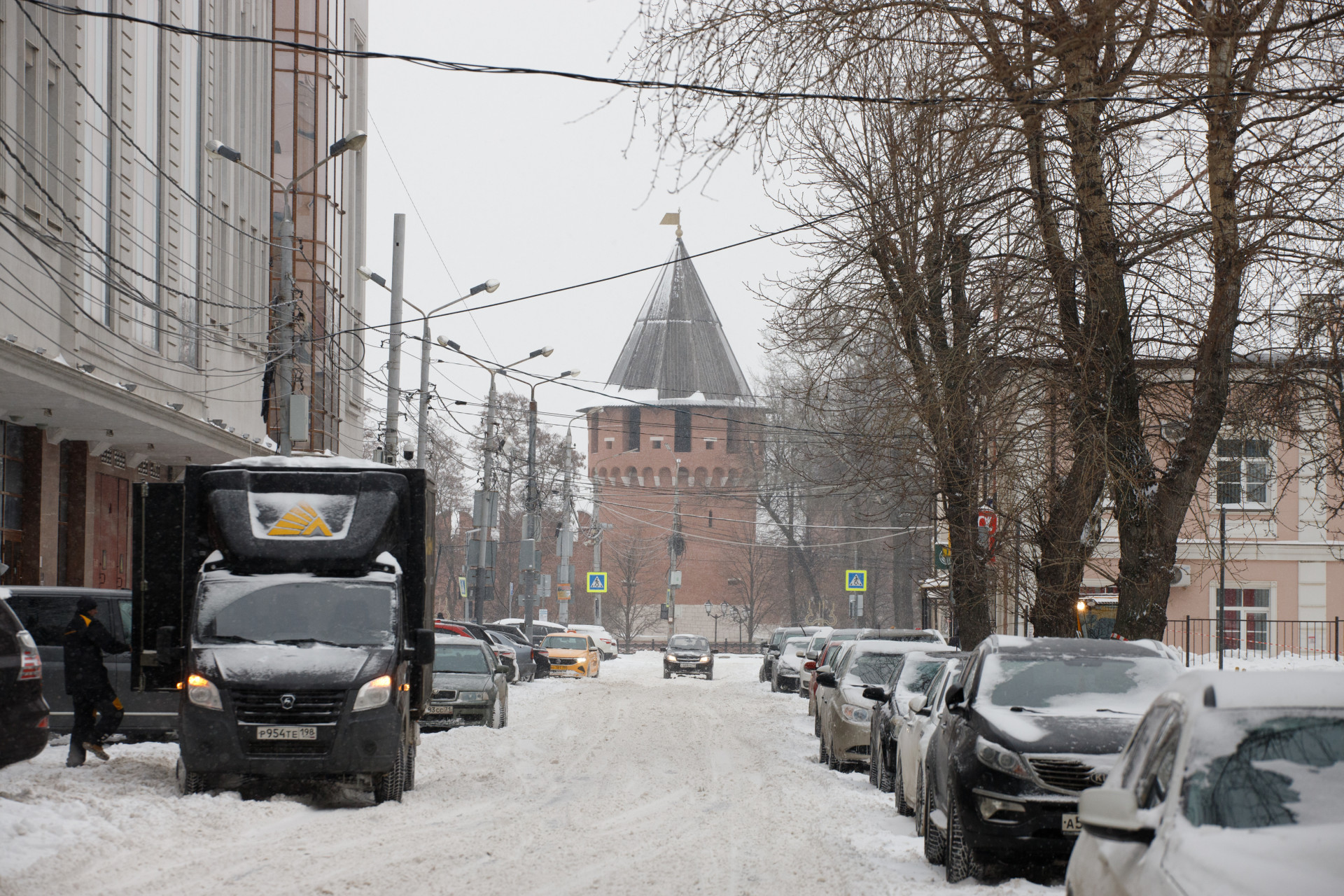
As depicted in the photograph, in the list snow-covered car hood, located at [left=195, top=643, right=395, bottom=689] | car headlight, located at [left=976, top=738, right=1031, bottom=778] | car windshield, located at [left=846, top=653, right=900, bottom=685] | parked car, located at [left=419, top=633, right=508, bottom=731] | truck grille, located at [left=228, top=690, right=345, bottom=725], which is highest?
snow-covered car hood, located at [left=195, top=643, right=395, bottom=689]

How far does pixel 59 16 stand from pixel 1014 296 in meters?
15.6

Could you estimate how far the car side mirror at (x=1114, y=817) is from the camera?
4801 mm

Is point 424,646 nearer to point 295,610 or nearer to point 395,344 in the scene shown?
point 295,610

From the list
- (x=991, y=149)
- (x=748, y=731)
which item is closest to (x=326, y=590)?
(x=991, y=149)

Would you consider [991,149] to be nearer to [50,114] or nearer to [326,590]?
[326,590]

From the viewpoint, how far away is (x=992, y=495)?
18.8m

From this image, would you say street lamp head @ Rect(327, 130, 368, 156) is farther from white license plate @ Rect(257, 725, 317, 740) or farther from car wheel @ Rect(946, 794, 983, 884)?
car wheel @ Rect(946, 794, 983, 884)

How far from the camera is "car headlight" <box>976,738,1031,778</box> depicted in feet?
30.6

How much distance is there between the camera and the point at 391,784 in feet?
42.7

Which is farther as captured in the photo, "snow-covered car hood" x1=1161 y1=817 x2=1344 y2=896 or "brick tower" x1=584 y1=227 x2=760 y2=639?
"brick tower" x1=584 y1=227 x2=760 y2=639

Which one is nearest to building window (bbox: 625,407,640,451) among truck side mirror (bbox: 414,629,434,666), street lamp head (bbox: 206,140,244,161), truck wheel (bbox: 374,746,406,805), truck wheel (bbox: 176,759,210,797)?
street lamp head (bbox: 206,140,244,161)

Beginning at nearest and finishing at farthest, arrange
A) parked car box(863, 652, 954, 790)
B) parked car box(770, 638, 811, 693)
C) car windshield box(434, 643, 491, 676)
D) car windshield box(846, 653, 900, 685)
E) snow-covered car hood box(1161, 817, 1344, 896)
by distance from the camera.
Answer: snow-covered car hood box(1161, 817, 1344, 896), parked car box(863, 652, 954, 790), car windshield box(846, 653, 900, 685), car windshield box(434, 643, 491, 676), parked car box(770, 638, 811, 693)

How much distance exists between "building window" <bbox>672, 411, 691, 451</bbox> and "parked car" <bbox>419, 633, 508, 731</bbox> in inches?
2671

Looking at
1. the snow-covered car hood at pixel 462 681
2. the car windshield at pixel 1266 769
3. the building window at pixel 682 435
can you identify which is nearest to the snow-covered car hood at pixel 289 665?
the snow-covered car hood at pixel 462 681
